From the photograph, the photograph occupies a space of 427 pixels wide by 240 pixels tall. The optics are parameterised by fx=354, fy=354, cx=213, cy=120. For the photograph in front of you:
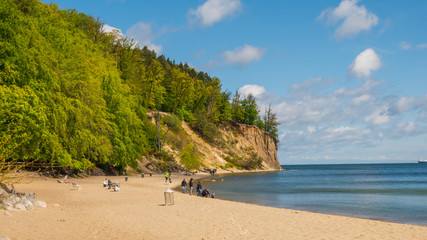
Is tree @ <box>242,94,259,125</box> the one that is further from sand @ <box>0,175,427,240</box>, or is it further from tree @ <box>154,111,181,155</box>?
sand @ <box>0,175,427,240</box>

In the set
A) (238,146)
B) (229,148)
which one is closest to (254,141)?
(238,146)

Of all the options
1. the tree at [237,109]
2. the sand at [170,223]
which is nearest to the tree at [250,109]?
the tree at [237,109]

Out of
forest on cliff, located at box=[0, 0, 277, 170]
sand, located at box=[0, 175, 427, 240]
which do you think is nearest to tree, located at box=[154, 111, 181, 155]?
forest on cliff, located at box=[0, 0, 277, 170]

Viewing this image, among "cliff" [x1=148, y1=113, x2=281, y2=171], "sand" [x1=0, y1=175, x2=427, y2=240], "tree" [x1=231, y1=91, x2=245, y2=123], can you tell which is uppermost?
"tree" [x1=231, y1=91, x2=245, y2=123]

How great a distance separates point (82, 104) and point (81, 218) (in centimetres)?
2030

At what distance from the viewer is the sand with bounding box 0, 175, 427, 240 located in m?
14.2

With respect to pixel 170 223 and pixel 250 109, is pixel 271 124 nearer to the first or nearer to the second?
pixel 250 109

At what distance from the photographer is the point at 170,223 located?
16953 mm

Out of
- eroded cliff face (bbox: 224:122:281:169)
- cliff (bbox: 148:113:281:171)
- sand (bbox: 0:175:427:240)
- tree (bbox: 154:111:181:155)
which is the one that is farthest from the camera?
eroded cliff face (bbox: 224:122:281:169)

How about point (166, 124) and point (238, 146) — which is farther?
point (238, 146)

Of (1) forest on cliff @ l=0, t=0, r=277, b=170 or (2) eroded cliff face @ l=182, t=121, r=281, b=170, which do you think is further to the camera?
(2) eroded cliff face @ l=182, t=121, r=281, b=170

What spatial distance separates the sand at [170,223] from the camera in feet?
46.5

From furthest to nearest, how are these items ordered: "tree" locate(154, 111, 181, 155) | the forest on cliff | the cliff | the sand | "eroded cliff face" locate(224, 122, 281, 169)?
"eroded cliff face" locate(224, 122, 281, 169) < the cliff < "tree" locate(154, 111, 181, 155) < the forest on cliff < the sand

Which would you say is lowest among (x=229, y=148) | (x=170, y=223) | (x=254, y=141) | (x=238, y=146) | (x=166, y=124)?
(x=170, y=223)
